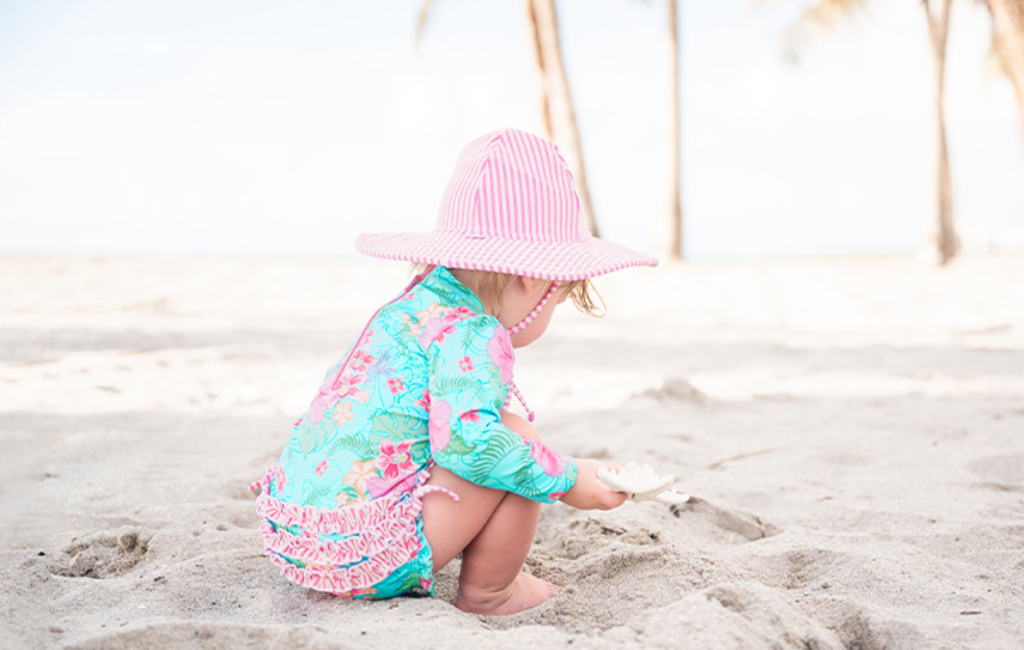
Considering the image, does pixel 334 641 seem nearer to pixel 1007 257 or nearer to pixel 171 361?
pixel 171 361

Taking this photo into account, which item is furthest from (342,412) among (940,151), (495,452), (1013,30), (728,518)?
(940,151)

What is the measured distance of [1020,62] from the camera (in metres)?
4.35

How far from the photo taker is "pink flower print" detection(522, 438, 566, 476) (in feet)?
5.00

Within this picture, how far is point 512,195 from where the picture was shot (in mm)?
1707

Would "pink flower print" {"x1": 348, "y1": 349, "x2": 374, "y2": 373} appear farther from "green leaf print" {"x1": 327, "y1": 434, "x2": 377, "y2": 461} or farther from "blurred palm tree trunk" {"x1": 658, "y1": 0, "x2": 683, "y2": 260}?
"blurred palm tree trunk" {"x1": 658, "y1": 0, "x2": 683, "y2": 260}

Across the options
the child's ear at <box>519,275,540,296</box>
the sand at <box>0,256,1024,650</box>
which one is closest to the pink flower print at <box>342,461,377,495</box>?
the sand at <box>0,256,1024,650</box>

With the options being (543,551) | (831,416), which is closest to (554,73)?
(831,416)

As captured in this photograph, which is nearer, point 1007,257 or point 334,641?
point 334,641

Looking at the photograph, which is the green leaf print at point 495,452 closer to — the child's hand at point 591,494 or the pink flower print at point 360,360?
the child's hand at point 591,494

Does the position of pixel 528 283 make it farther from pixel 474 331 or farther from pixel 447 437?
pixel 447 437

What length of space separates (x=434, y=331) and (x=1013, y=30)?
14.2 ft

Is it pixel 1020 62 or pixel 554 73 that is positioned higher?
pixel 554 73

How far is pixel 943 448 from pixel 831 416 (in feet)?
2.15

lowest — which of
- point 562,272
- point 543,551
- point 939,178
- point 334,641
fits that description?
point 543,551
